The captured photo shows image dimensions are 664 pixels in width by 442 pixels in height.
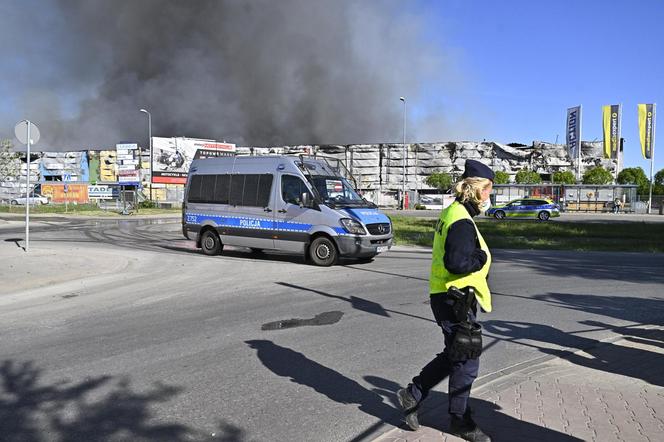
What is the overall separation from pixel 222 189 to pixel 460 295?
34.4ft

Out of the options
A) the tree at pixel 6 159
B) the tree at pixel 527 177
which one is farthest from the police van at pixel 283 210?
the tree at pixel 527 177

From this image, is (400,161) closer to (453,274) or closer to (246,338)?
(246,338)

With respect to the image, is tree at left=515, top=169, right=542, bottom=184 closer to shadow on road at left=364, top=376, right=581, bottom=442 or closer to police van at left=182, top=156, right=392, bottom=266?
police van at left=182, top=156, right=392, bottom=266

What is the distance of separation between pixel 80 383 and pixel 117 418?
0.85m

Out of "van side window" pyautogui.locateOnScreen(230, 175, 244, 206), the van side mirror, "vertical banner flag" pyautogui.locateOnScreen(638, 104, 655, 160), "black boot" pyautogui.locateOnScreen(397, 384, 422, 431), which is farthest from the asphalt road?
"vertical banner flag" pyautogui.locateOnScreen(638, 104, 655, 160)

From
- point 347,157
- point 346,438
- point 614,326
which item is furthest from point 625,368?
point 347,157

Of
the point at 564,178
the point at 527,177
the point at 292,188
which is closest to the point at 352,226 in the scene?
the point at 292,188

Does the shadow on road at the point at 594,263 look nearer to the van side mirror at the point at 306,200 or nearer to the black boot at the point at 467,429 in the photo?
the van side mirror at the point at 306,200

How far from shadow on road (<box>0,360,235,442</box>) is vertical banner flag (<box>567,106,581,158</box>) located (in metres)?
50.0

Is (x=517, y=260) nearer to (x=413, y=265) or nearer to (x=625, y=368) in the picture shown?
(x=413, y=265)

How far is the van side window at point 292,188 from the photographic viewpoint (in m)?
11.7

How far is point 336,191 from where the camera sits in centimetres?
1195

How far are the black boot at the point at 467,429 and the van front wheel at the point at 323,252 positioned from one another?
8.09 m

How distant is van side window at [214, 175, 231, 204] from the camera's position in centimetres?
1292
